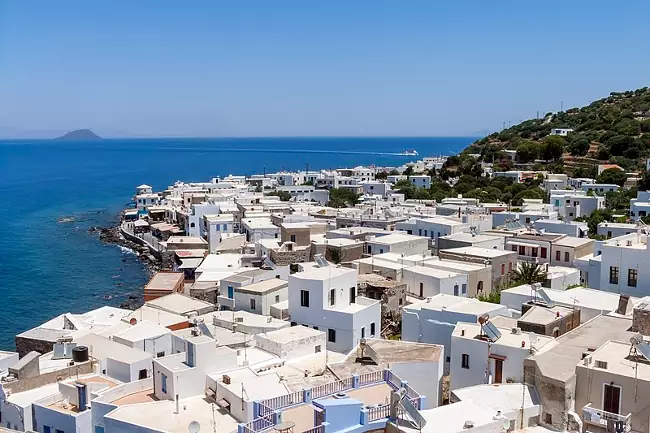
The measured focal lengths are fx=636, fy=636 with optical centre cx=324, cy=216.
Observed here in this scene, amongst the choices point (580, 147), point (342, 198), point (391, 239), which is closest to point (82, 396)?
point (391, 239)

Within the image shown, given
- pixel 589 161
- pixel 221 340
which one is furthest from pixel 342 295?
pixel 589 161

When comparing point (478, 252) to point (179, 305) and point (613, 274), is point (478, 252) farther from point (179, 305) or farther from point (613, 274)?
point (179, 305)

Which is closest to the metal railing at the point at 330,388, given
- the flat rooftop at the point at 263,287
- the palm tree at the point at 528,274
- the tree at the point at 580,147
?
the flat rooftop at the point at 263,287

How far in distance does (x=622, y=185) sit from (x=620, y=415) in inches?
2262

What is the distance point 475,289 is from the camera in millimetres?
27984

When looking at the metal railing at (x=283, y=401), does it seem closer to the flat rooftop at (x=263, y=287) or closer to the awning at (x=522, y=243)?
the flat rooftop at (x=263, y=287)

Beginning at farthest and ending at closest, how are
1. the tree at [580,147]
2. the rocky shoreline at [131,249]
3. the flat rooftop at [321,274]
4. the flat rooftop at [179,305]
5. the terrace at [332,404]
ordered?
the tree at [580,147] → the rocky shoreline at [131,249] → the flat rooftop at [179,305] → the flat rooftop at [321,274] → the terrace at [332,404]

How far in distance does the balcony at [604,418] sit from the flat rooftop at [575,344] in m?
1.01

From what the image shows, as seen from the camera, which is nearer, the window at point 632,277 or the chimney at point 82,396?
the chimney at point 82,396

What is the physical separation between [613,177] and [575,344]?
55560 millimetres

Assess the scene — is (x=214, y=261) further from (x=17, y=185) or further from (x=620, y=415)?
(x=17, y=185)

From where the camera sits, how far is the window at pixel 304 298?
858 inches

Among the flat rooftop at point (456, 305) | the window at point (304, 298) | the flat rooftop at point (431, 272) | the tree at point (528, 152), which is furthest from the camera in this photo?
the tree at point (528, 152)

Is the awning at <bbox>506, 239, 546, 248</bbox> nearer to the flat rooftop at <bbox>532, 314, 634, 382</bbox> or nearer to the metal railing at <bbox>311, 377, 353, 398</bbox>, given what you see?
the flat rooftop at <bbox>532, 314, 634, 382</bbox>
